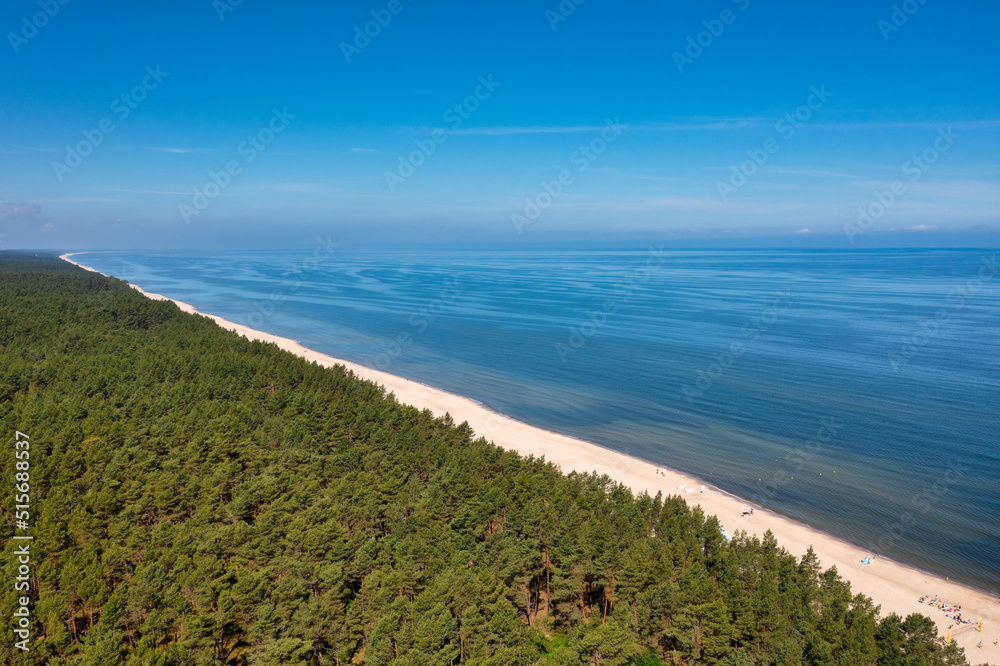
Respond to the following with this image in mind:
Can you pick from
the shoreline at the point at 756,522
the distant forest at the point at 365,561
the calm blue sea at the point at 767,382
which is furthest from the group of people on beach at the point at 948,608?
the distant forest at the point at 365,561

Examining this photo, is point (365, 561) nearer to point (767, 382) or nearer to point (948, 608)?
point (948, 608)

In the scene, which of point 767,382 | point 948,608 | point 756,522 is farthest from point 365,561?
point 767,382

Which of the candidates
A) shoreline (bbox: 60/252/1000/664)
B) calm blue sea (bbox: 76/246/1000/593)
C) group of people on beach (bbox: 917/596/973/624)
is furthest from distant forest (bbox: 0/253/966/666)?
calm blue sea (bbox: 76/246/1000/593)

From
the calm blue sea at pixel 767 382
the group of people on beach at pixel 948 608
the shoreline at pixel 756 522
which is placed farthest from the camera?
the calm blue sea at pixel 767 382

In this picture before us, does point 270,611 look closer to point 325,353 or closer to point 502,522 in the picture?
point 502,522

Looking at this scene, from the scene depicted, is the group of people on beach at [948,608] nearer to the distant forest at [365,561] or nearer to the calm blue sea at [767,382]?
the calm blue sea at [767,382]

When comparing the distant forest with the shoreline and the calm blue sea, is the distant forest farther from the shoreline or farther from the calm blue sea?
the calm blue sea

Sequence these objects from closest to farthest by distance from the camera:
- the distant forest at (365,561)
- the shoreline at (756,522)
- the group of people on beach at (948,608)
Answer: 1. the distant forest at (365,561)
2. the group of people on beach at (948,608)
3. the shoreline at (756,522)
